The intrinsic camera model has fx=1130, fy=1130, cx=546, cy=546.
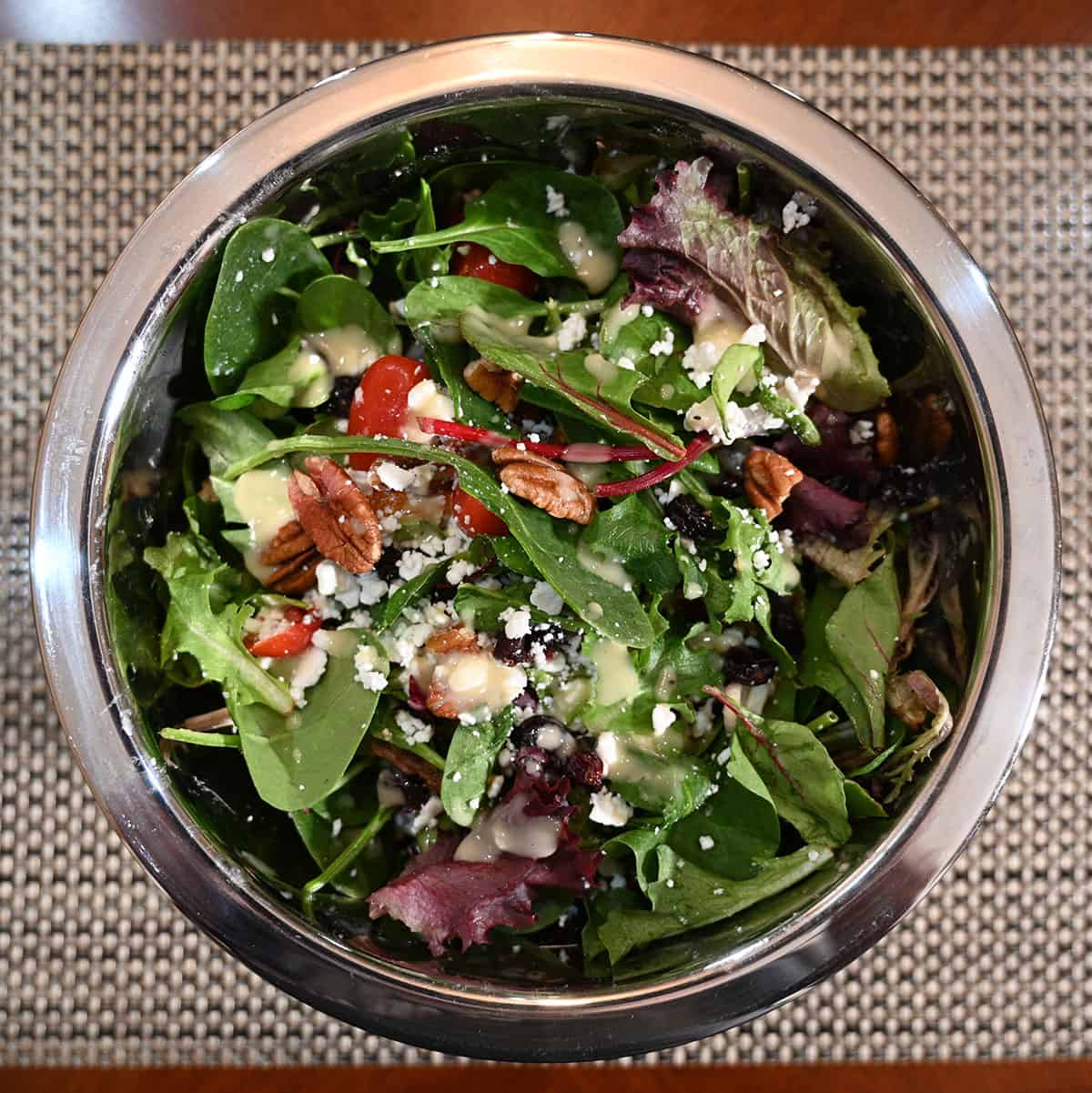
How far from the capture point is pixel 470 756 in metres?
0.96

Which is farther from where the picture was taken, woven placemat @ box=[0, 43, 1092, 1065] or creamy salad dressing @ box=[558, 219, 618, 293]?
woven placemat @ box=[0, 43, 1092, 1065]

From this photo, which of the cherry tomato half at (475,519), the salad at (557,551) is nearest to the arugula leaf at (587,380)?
the salad at (557,551)

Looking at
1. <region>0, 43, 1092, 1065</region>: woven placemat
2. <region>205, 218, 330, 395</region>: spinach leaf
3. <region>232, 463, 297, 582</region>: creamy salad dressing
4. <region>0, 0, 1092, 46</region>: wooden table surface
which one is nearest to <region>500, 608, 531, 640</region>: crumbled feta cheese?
<region>232, 463, 297, 582</region>: creamy salad dressing

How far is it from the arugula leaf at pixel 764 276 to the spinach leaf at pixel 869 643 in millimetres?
177

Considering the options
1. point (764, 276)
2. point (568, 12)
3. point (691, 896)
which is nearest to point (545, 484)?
point (764, 276)

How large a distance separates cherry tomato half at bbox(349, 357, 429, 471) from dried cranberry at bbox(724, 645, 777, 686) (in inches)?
13.8

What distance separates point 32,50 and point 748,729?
3.37 ft

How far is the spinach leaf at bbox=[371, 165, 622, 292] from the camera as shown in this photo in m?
1.00

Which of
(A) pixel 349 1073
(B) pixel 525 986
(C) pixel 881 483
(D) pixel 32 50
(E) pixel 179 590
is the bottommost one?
(A) pixel 349 1073

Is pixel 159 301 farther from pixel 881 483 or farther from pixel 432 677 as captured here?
pixel 881 483

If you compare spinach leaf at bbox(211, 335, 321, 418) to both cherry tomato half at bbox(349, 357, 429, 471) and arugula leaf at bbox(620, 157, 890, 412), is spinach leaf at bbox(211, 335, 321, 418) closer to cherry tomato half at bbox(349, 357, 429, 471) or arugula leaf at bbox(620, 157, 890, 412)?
cherry tomato half at bbox(349, 357, 429, 471)

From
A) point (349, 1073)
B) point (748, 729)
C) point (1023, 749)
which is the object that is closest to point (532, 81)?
point (748, 729)

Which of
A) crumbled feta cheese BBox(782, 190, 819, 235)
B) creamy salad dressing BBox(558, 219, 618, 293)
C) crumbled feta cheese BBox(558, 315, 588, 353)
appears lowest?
crumbled feta cheese BBox(558, 315, 588, 353)

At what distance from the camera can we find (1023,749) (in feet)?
3.89
